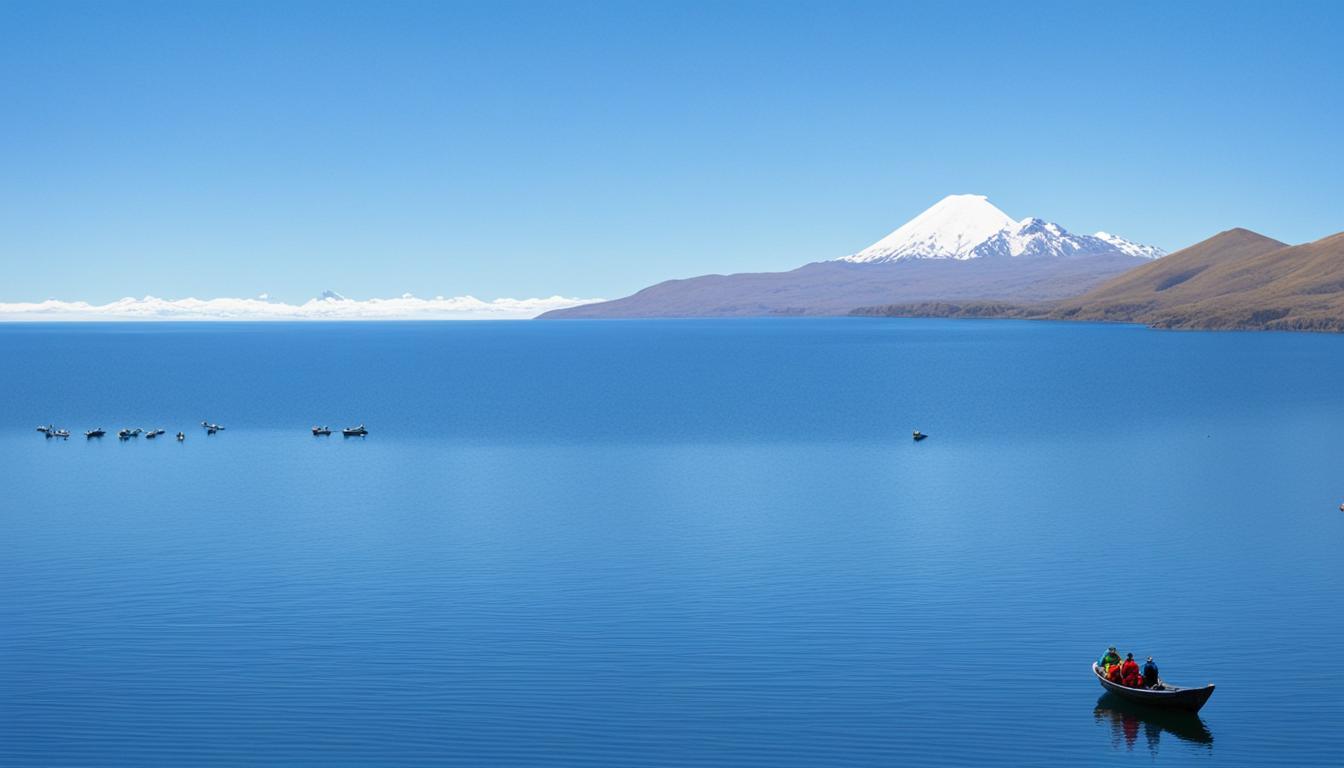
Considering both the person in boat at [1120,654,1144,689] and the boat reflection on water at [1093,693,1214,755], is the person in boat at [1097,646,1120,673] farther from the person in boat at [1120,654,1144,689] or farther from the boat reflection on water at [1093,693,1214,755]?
the boat reflection on water at [1093,693,1214,755]

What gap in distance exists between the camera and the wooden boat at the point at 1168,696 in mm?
29406

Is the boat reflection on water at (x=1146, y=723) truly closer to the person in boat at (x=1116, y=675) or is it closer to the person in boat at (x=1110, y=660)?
the person in boat at (x=1116, y=675)

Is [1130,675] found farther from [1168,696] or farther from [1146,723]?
[1146,723]

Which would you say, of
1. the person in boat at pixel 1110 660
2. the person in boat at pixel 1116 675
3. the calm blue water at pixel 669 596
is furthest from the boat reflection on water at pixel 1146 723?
the person in boat at pixel 1110 660

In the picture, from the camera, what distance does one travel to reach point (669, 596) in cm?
3938

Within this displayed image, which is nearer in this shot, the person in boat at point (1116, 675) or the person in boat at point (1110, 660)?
the person in boat at point (1116, 675)

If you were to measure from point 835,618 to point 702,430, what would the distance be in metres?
51.7

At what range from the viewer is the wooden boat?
29406mm

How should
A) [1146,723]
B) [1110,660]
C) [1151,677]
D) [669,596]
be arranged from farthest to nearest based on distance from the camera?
[669,596] < [1110,660] < [1151,677] < [1146,723]

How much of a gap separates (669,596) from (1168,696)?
15.4 m

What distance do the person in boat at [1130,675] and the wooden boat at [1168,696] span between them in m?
0.21

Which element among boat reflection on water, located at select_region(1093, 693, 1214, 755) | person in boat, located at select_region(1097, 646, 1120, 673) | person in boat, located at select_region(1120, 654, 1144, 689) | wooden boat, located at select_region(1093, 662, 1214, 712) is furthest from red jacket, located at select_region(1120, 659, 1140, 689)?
boat reflection on water, located at select_region(1093, 693, 1214, 755)

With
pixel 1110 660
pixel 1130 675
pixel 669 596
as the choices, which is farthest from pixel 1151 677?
pixel 669 596

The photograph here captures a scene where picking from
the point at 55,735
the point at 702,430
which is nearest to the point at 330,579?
the point at 55,735
